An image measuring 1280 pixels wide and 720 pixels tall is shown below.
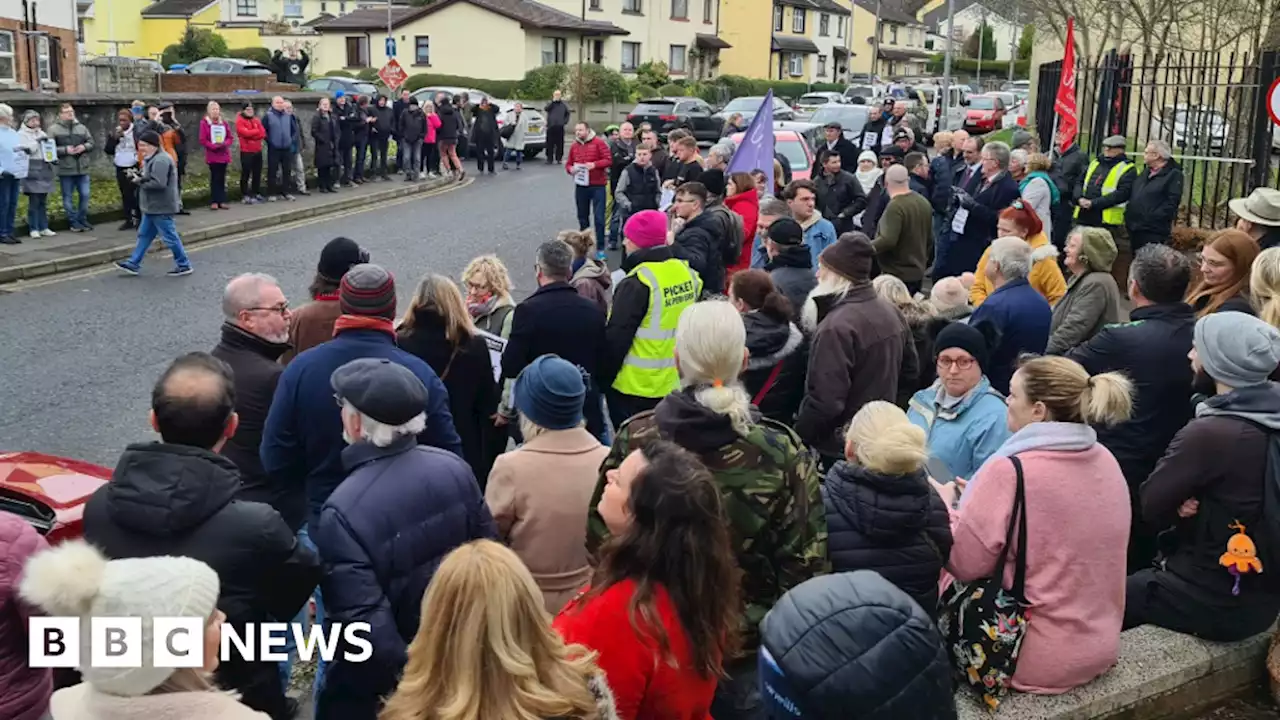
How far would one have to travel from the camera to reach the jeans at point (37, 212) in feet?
53.1

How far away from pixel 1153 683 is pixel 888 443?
5.51ft

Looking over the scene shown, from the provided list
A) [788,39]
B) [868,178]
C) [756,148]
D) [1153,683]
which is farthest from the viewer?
[788,39]

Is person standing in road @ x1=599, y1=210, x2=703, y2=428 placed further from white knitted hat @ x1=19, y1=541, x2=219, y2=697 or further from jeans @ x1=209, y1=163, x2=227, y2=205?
jeans @ x1=209, y1=163, x2=227, y2=205

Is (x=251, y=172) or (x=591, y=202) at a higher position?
(x=251, y=172)

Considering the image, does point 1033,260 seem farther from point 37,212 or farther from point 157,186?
point 37,212

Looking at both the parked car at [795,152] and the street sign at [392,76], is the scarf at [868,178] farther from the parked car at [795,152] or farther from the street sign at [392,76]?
the street sign at [392,76]

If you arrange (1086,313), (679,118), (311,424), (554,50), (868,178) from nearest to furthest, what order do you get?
(311,424) < (1086,313) < (868,178) < (679,118) < (554,50)

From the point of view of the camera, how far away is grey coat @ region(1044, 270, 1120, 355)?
6.92m

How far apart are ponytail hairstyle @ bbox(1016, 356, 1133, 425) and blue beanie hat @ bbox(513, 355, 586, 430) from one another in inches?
65.9

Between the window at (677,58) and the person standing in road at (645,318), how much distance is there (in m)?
60.2

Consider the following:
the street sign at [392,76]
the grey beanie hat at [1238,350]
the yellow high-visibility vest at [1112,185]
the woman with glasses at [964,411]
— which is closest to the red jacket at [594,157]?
the yellow high-visibility vest at [1112,185]

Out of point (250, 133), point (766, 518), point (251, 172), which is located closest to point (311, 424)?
point (766, 518)

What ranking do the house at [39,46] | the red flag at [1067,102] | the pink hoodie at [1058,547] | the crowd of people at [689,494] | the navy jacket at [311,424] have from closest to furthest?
the crowd of people at [689,494] < the pink hoodie at [1058,547] < the navy jacket at [311,424] < the red flag at [1067,102] < the house at [39,46]

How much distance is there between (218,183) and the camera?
19.5 metres
